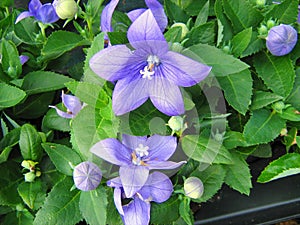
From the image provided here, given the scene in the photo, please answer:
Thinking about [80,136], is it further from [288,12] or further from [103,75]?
[288,12]

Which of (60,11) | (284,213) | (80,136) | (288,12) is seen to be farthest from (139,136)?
(284,213)

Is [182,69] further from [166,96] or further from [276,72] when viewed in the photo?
[276,72]

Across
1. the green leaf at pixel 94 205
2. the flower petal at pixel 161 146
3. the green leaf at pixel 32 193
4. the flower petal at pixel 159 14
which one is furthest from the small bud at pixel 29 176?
the flower petal at pixel 159 14

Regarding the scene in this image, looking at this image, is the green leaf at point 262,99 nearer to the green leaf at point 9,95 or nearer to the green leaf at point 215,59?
the green leaf at point 215,59

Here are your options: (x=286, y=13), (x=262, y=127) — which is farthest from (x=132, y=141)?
(x=286, y=13)

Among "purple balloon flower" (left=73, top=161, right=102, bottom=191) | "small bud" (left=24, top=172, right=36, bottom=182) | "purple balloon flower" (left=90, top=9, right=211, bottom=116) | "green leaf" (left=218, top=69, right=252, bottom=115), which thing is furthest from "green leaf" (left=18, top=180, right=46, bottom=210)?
"green leaf" (left=218, top=69, right=252, bottom=115)

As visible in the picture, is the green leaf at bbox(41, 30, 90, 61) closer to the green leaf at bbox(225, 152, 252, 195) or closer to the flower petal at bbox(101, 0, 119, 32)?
the flower petal at bbox(101, 0, 119, 32)
